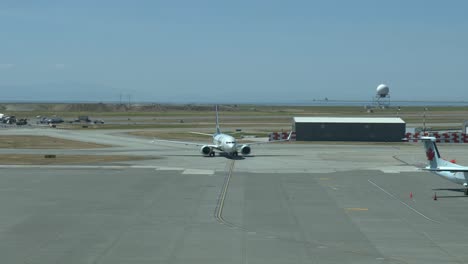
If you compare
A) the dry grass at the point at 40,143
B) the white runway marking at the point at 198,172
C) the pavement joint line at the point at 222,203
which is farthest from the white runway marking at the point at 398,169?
the dry grass at the point at 40,143

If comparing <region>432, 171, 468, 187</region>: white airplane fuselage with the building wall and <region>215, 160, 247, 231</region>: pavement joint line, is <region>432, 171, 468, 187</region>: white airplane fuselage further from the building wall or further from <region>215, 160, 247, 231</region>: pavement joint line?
the building wall

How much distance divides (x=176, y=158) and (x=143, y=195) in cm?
3136

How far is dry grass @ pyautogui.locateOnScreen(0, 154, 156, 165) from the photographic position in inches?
2977

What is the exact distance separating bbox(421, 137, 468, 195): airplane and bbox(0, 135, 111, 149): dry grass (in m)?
60.0

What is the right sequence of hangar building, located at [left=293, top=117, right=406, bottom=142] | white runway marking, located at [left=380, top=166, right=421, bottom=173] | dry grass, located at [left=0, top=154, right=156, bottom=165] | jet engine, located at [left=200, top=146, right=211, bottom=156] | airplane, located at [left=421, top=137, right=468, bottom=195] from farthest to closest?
1. hangar building, located at [left=293, top=117, right=406, bottom=142]
2. jet engine, located at [left=200, top=146, right=211, bottom=156]
3. dry grass, located at [left=0, top=154, right=156, bottom=165]
4. white runway marking, located at [left=380, top=166, right=421, bottom=173]
5. airplane, located at [left=421, top=137, right=468, bottom=195]

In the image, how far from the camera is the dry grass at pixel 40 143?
3878 inches

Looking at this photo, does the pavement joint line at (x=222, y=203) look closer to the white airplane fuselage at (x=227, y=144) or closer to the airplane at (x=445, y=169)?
the white airplane fuselage at (x=227, y=144)

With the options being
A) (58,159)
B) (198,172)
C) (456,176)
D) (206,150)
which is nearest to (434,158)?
(456,176)

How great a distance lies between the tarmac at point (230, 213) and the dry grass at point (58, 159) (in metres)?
4.22

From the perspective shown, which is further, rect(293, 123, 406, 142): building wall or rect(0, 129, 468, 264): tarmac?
rect(293, 123, 406, 142): building wall

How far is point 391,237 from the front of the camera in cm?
3500

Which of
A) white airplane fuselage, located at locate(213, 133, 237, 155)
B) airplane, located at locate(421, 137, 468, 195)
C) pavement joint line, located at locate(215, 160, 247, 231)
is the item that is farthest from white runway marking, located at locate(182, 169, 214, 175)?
airplane, located at locate(421, 137, 468, 195)

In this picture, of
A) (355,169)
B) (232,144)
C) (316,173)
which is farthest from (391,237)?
(232,144)

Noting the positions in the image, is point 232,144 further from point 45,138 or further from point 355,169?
point 45,138
